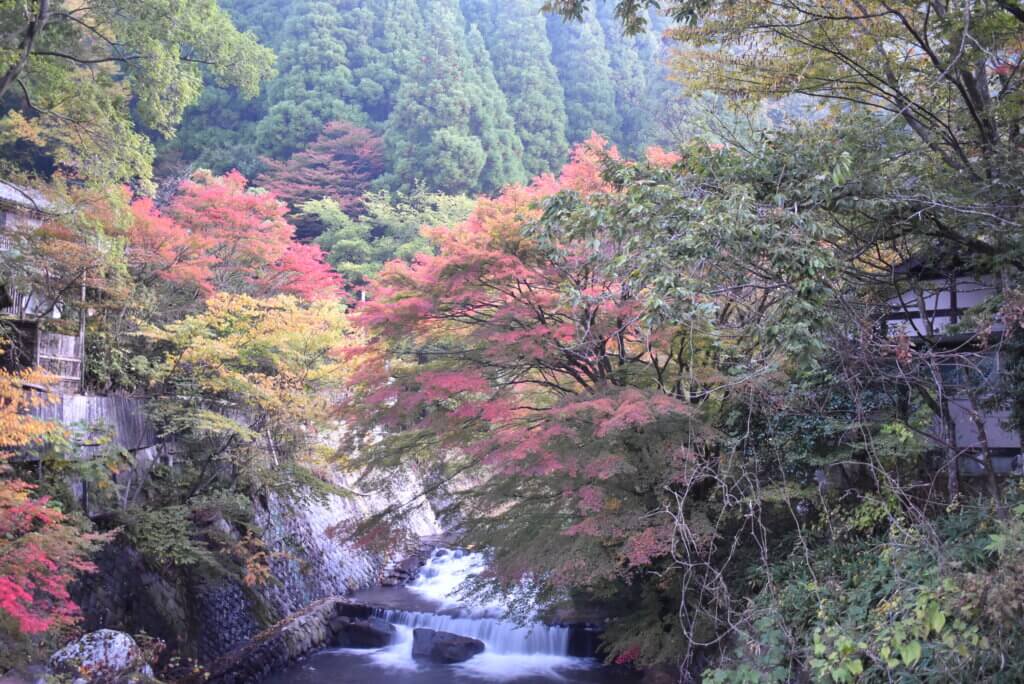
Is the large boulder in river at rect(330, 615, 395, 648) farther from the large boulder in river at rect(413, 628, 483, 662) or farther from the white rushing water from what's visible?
the large boulder in river at rect(413, 628, 483, 662)

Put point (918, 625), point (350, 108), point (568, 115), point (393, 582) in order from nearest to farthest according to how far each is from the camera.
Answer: point (918, 625) < point (393, 582) < point (350, 108) < point (568, 115)

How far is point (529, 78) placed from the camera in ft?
103

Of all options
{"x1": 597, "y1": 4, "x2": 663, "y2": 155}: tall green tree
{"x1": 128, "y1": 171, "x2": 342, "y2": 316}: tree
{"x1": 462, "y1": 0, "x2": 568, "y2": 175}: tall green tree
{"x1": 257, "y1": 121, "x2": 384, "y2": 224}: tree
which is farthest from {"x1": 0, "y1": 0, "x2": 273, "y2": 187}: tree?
{"x1": 597, "y1": 4, "x2": 663, "y2": 155}: tall green tree

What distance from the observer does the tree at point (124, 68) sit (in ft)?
32.9

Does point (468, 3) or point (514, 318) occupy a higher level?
point (468, 3)

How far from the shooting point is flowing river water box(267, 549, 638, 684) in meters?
11.4

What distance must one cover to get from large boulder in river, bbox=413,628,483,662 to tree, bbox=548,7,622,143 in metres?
22.8

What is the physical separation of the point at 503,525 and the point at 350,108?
80.6ft

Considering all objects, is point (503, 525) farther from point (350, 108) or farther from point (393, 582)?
point (350, 108)

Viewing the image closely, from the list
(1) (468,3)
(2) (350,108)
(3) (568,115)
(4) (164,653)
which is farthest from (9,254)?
(1) (468,3)

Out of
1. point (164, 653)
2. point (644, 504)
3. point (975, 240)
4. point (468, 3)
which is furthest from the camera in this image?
point (468, 3)

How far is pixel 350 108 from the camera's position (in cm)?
3009

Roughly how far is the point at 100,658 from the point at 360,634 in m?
5.23

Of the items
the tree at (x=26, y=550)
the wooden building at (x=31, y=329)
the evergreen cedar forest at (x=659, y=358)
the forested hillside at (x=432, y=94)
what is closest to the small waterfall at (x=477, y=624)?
the evergreen cedar forest at (x=659, y=358)
